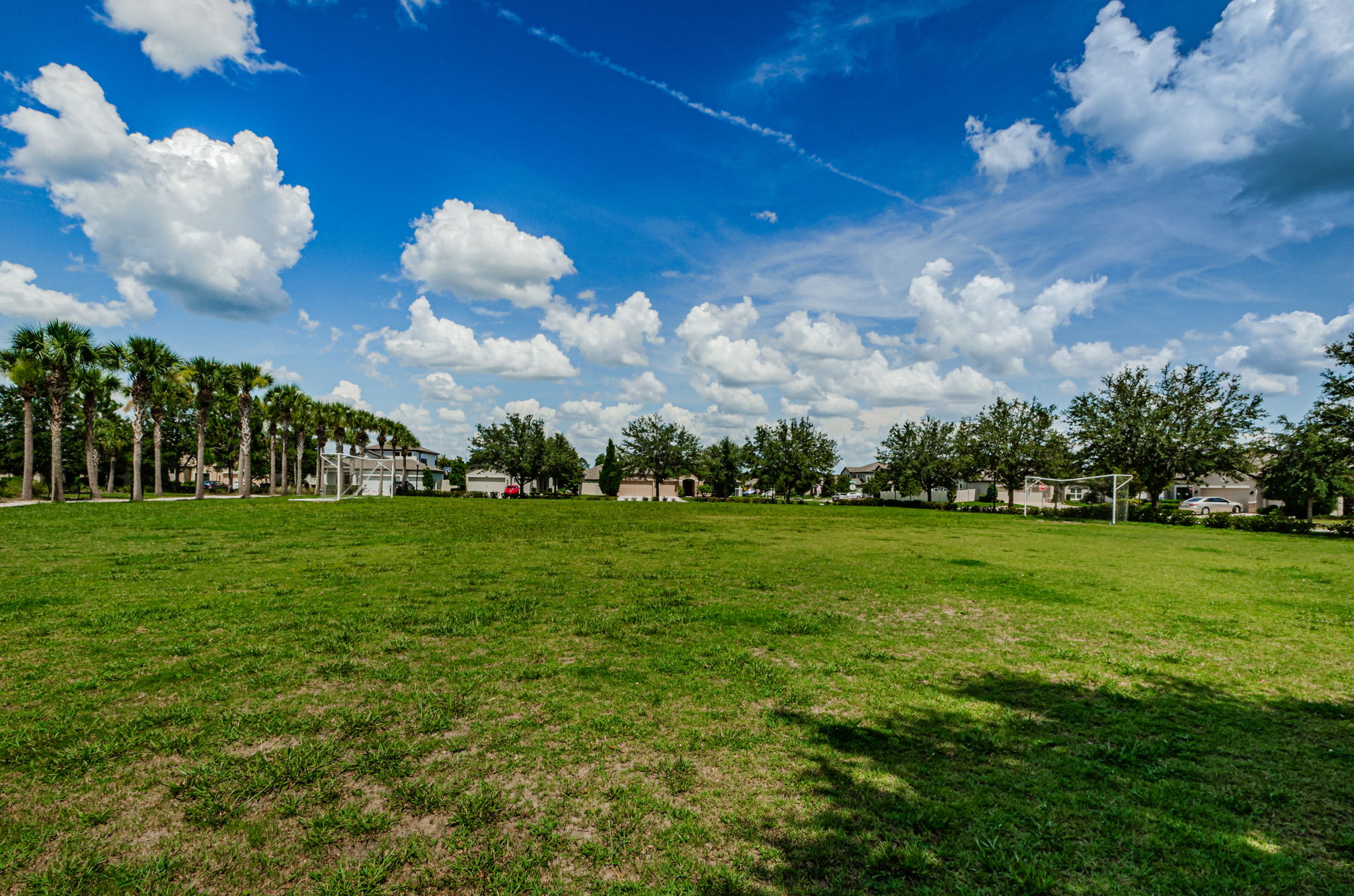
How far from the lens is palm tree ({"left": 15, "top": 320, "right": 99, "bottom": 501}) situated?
115 ft

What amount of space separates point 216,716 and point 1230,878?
7774mm

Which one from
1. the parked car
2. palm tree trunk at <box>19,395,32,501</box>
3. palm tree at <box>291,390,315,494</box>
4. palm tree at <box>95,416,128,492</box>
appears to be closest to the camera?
palm tree trunk at <box>19,395,32,501</box>

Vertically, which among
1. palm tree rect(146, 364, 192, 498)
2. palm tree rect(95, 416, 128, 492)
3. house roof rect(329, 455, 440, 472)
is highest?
palm tree rect(146, 364, 192, 498)

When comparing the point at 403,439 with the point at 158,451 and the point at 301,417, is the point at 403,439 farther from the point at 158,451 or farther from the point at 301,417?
the point at 158,451

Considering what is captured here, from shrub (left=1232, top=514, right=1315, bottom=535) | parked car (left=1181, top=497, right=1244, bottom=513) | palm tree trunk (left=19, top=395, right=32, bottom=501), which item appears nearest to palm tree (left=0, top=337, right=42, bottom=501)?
palm tree trunk (left=19, top=395, right=32, bottom=501)

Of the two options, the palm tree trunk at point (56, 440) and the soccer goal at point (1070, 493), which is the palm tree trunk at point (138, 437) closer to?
the palm tree trunk at point (56, 440)

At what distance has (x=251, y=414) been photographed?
56.0m

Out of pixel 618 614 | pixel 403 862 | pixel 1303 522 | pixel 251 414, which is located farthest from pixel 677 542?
pixel 251 414

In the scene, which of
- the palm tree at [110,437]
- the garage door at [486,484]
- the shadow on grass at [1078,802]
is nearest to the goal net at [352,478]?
the garage door at [486,484]

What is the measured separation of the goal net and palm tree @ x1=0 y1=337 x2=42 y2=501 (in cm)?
1689

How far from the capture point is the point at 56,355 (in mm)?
35156

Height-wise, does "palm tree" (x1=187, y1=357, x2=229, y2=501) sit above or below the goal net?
above

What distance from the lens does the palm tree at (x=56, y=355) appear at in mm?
35156

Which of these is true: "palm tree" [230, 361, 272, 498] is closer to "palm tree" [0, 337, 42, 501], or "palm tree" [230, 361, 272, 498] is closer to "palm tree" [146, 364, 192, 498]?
"palm tree" [146, 364, 192, 498]
